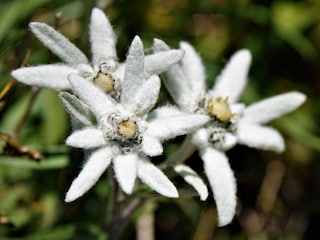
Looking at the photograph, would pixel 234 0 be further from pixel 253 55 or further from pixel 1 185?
pixel 1 185

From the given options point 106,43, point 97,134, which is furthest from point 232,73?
point 97,134

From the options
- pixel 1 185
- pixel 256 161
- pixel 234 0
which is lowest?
pixel 256 161

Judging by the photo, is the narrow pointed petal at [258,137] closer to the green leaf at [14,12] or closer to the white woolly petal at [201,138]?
the white woolly petal at [201,138]

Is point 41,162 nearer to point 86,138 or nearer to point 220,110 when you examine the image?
point 86,138

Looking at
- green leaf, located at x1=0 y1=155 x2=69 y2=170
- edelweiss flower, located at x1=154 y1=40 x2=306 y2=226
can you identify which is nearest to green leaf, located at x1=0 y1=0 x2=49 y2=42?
green leaf, located at x1=0 y1=155 x2=69 y2=170

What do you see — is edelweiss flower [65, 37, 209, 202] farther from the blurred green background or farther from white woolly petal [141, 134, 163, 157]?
the blurred green background

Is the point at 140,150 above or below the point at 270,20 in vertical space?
above

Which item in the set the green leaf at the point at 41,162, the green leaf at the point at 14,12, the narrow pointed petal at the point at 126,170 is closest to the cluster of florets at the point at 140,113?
the narrow pointed petal at the point at 126,170
